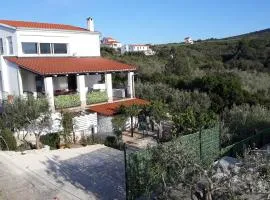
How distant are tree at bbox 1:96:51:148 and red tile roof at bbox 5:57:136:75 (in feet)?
11.1

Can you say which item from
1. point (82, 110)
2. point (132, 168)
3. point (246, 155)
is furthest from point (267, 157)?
point (82, 110)

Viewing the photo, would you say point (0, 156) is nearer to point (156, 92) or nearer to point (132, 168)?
point (132, 168)

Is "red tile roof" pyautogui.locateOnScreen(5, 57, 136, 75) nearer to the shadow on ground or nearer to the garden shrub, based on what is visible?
the shadow on ground

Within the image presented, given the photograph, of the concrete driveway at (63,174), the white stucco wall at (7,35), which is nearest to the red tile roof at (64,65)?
the white stucco wall at (7,35)

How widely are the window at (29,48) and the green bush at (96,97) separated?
5.15 m

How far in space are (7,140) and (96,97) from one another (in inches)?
A: 312

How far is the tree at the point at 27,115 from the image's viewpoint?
54.1ft

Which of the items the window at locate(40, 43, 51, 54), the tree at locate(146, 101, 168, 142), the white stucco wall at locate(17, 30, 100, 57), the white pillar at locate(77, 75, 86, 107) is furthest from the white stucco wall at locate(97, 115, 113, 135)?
the white stucco wall at locate(17, 30, 100, 57)

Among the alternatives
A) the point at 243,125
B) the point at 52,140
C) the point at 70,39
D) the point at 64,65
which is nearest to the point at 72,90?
the point at 64,65

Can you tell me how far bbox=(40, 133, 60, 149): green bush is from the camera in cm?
1780

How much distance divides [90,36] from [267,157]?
2232 centimetres

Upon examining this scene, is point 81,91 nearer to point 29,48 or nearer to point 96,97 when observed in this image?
point 96,97

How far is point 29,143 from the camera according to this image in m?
17.7

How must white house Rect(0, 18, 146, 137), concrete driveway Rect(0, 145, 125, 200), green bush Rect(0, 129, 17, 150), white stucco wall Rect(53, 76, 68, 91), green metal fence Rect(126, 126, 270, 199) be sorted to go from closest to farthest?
green metal fence Rect(126, 126, 270, 199), concrete driveway Rect(0, 145, 125, 200), green bush Rect(0, 129, 17, 150), white house Rect(0, 18, 146, 137), white stucco wall Rect(53, 76, 68, 91)
